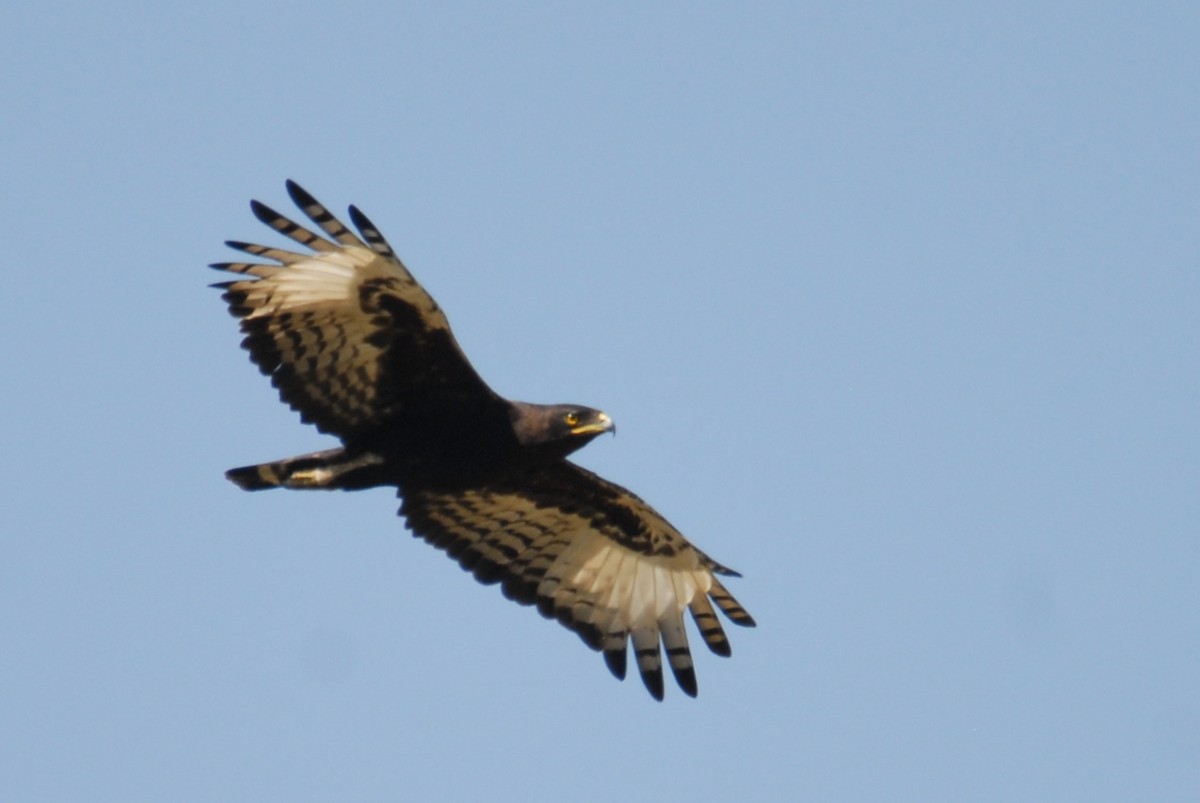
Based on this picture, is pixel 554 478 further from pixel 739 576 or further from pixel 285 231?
pixel 285 231

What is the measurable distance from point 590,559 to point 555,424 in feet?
4.85

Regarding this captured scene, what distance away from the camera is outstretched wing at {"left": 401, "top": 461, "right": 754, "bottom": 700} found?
13.3m

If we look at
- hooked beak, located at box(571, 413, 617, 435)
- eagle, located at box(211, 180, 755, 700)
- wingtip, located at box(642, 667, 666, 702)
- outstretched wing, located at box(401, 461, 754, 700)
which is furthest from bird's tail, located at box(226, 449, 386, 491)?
wingtip, located at box(642, 667, 666, 702)

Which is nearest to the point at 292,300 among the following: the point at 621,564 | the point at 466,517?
the point at 466,517

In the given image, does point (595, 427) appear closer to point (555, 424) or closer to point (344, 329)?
point (555, 424)

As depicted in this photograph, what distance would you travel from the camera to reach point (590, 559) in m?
13.5

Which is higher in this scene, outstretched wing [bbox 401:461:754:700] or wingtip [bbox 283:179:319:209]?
wingtip [bbox 283:179:319:209]

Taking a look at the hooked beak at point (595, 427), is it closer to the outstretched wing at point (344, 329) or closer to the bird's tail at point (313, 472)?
the outstretched wing at point (344, 329)

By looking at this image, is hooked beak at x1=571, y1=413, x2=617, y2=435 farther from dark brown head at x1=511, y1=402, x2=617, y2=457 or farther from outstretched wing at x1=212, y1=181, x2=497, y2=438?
outstretched wing at x1=212, y1=181, x2=497, y2=438

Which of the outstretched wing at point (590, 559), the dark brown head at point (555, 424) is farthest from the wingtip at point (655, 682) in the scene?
the dark brown head at point (555, 424)

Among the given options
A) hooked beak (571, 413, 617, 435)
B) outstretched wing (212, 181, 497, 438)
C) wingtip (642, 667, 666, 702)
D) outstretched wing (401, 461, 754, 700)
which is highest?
outstretched wing (212, 181, 497, 438)

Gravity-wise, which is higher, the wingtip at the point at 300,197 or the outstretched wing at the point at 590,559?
the wingtip at the point at 300,197

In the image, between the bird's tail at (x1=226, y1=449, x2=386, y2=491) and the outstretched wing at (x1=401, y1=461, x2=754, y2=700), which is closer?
the bird's tail at (x1=226, y1=449, x2=386, y2=491)

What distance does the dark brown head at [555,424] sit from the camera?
1238cm
